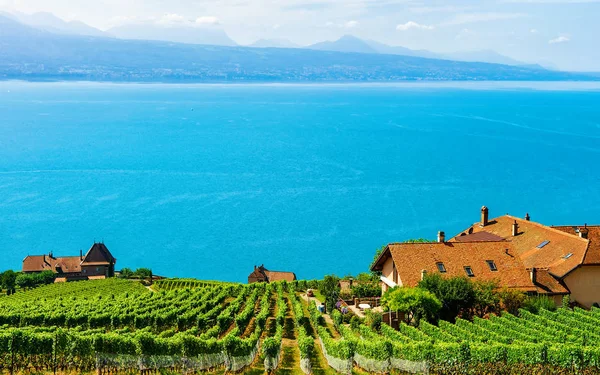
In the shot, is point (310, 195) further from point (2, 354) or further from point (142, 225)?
point (2, 354)

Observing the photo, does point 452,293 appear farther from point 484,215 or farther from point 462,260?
point 484,215

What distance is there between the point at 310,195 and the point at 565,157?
79.9 metres

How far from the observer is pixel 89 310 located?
4469 cm

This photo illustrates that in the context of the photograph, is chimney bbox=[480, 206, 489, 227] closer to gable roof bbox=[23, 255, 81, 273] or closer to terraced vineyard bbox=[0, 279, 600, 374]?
terraced vineyard bbox=[0, 279, 600, 374]

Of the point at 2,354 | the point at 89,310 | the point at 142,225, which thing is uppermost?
the point at 2,354

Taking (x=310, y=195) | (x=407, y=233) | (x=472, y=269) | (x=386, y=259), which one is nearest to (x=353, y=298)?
(x=386, y=259)

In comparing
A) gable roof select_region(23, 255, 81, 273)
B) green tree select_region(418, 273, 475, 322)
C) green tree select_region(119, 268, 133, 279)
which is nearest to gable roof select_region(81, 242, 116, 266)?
gable roof select_region(23, 255, 81, 273)

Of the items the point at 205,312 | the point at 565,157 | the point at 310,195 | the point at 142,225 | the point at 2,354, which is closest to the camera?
the point at 2,354

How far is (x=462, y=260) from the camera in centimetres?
4228

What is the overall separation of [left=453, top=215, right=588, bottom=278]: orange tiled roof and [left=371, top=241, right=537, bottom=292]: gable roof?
2.19m

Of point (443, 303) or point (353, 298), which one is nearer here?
point (443, 303)

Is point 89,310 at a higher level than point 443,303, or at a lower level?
lower

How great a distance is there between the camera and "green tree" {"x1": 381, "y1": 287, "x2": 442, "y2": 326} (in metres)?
35.9

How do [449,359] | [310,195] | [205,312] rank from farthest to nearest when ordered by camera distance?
[310,195]
[205,312]
[449,359]
